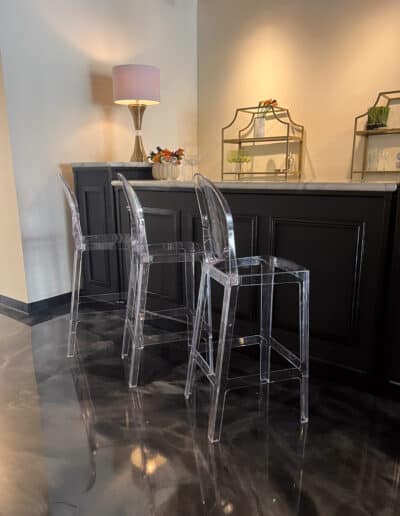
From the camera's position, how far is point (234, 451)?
158 centimetres

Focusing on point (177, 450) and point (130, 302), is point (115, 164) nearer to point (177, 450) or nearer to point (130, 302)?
point (130, 302)

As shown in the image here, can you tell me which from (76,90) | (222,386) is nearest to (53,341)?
(222,386)

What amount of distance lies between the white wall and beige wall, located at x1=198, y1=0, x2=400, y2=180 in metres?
0.81

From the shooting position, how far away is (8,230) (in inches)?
120

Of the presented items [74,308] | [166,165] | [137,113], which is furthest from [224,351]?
[137,113]

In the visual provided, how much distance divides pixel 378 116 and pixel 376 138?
0.79 ft

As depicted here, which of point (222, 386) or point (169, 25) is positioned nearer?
point (222, 386)

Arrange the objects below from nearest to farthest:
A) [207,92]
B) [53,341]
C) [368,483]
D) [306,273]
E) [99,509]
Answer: [99,509] → [368,483] → [306,273] → [53,341] → [207,92]

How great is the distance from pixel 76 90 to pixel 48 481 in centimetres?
281

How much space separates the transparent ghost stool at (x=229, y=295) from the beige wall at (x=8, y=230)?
5.78 feet

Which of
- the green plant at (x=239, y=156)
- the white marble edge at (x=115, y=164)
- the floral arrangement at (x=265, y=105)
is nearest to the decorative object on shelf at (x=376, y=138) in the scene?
the floral arrangement at (x=265, y=105)

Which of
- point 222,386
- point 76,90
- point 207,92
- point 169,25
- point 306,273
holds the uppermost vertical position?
point 169,25

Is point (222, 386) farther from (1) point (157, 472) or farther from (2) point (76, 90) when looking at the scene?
(2) point (76, 90)

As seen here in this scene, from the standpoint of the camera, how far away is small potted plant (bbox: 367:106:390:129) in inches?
141
